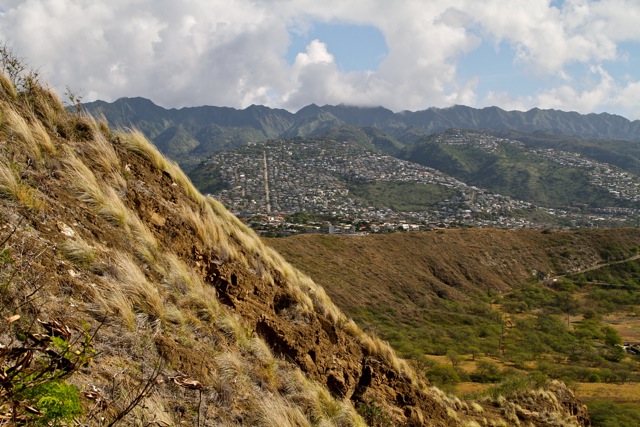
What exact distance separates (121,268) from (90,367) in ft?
5.49

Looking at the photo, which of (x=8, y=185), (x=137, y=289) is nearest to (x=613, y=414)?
(x=137, y=289)

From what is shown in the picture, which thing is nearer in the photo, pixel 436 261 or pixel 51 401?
pixel 51 401

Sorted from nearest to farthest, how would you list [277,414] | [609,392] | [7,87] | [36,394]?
[36,394] < [277,414] < [7,87] < [609,392]

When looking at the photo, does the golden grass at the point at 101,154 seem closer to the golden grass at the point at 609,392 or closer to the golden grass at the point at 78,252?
the golden grass at the point at 78,252

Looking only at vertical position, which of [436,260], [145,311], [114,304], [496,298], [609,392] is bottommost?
[496,298]

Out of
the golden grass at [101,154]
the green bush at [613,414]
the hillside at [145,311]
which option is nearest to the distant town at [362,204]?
the green bush at [613,414]

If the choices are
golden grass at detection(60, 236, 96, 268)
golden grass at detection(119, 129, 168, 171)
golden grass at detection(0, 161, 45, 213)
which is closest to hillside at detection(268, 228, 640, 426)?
golden grass at detection(119, 129, 168, 171)

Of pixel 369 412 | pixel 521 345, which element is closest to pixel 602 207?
pixel 521 345

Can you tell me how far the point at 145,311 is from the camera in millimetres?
5000

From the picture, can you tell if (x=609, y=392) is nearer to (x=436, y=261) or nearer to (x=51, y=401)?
(x=436, y=261)

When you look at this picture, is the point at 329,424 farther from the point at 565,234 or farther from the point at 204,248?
the point at 565,234

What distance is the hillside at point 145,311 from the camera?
3.32m

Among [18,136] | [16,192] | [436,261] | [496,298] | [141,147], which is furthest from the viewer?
[436,261]

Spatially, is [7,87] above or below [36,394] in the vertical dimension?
above
